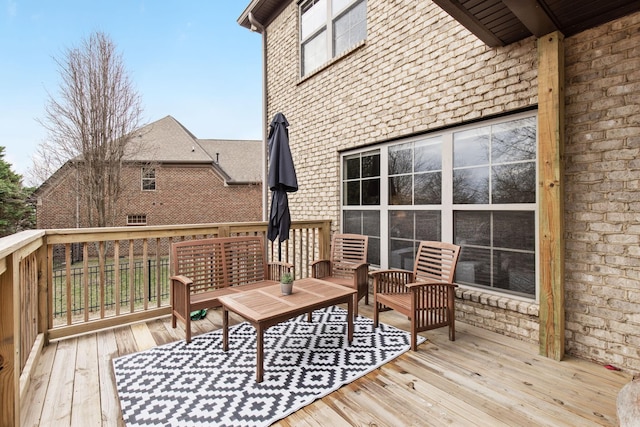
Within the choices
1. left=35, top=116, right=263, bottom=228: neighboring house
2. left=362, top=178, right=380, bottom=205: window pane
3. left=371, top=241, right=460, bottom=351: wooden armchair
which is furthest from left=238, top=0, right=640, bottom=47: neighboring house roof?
left=35, top=116, right=263, bottom=228: neighboring house

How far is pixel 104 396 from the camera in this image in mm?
2133

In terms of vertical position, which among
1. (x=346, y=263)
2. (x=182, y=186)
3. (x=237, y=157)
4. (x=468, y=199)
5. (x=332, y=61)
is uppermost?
(x=237, y=157)

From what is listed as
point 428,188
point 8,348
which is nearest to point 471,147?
point 428,188

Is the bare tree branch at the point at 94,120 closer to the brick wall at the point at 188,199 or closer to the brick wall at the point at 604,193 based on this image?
the brick wall at the point at 188,199

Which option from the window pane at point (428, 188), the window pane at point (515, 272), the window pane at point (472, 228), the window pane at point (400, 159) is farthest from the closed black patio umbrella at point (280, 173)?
the window pane at point (515, 272)

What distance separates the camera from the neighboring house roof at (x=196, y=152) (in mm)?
15070

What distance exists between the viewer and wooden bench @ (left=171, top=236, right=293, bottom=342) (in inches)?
120

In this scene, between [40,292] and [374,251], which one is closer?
[40,292]

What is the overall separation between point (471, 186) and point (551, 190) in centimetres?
88

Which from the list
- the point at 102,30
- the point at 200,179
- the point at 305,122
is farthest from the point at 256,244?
the point at 200,179

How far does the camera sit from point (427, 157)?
386 centimetres

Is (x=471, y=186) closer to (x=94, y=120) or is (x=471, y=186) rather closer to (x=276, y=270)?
(x=276, y=270)

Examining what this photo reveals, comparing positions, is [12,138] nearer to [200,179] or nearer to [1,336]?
[200,179]

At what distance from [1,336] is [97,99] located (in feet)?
31.3
